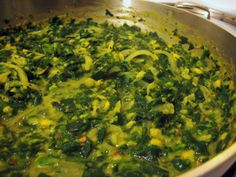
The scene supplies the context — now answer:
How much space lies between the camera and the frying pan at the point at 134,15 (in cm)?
320

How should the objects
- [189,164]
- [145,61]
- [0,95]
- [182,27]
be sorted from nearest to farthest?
[189,164], [0,95], [145,61], [182,27]

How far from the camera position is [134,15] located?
396cm

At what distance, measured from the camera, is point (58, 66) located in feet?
10.4

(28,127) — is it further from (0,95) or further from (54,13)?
(54,13)

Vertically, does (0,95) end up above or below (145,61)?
below

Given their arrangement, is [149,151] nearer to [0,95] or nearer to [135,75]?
[135,75]

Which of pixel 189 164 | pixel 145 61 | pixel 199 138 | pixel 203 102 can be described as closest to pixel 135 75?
pixel 145 61

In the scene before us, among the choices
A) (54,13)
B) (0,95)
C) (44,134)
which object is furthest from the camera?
(54,13)

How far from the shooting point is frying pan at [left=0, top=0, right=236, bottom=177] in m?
3.20

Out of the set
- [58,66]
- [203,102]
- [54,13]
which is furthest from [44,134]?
[54,13]

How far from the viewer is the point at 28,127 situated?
95.0 inches

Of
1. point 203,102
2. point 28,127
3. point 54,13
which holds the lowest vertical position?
point 28,127

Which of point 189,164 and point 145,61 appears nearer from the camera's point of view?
point 189,164

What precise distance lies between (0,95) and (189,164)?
1729mm
